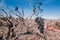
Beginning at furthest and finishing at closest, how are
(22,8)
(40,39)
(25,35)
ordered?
1. (25,35)
2. (40,39)
3. (22,8)

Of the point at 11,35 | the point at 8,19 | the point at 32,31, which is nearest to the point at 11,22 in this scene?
the point at 8,19

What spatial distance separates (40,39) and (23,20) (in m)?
2.95

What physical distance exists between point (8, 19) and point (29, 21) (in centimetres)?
168

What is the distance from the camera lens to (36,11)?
36.2 feet

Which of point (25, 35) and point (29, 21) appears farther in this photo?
point (25, 35)

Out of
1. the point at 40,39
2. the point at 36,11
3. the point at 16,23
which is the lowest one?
the point at 40,39

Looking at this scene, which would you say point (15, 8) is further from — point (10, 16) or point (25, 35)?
point (25, 35)

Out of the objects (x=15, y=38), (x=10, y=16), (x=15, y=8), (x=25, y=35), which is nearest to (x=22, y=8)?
(x=15, y=8)

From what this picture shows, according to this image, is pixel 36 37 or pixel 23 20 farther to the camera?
pixel 36 37

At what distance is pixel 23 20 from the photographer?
11.7 meters

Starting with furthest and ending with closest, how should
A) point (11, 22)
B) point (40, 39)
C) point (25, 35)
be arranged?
point (25, 35)
point (40, 39)
point (11, 22)

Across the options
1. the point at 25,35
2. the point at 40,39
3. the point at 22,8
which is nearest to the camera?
the point at 22,8

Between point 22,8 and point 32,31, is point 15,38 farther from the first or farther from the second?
point 32,31

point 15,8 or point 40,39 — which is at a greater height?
point 15,8
